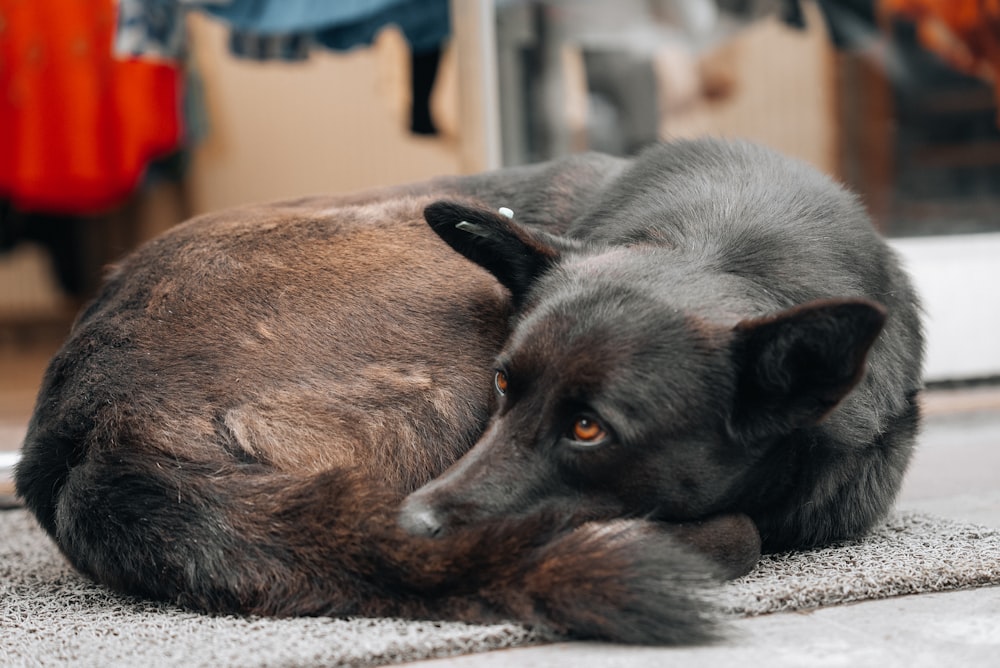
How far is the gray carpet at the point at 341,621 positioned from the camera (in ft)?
4.74

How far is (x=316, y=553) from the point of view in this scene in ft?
5.26

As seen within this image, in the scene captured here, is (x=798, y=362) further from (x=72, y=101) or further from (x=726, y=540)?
(x=72, y=101)

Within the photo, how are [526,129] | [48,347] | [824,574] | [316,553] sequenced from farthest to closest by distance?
[48,347], [526,129], [824,574], [316,553]

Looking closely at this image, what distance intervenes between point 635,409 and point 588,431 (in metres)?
0.08

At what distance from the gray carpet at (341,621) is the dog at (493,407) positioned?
1.9 inches

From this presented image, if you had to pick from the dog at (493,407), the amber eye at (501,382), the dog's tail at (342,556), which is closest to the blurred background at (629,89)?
the dog at (493,407)

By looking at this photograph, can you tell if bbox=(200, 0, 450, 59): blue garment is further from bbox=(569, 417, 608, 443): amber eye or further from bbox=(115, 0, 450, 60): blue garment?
bbox=(569, 417, 608, 443): amber eye

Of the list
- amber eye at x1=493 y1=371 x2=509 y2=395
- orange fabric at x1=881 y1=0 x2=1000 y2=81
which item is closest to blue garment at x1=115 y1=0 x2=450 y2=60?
orange fabric at x1=881 y1=0 x2=1000 y2=81

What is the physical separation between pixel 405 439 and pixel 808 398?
2.25 ft

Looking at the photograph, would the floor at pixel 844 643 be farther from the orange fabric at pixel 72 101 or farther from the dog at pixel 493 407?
the orange fabric at pixel 72 101

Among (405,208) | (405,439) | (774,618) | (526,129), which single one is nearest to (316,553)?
(405,439)

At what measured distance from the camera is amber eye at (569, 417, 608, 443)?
166cm

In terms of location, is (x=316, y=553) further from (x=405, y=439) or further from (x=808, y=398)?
(x=808, y=398)

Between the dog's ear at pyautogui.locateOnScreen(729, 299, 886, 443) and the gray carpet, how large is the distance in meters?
0.26
